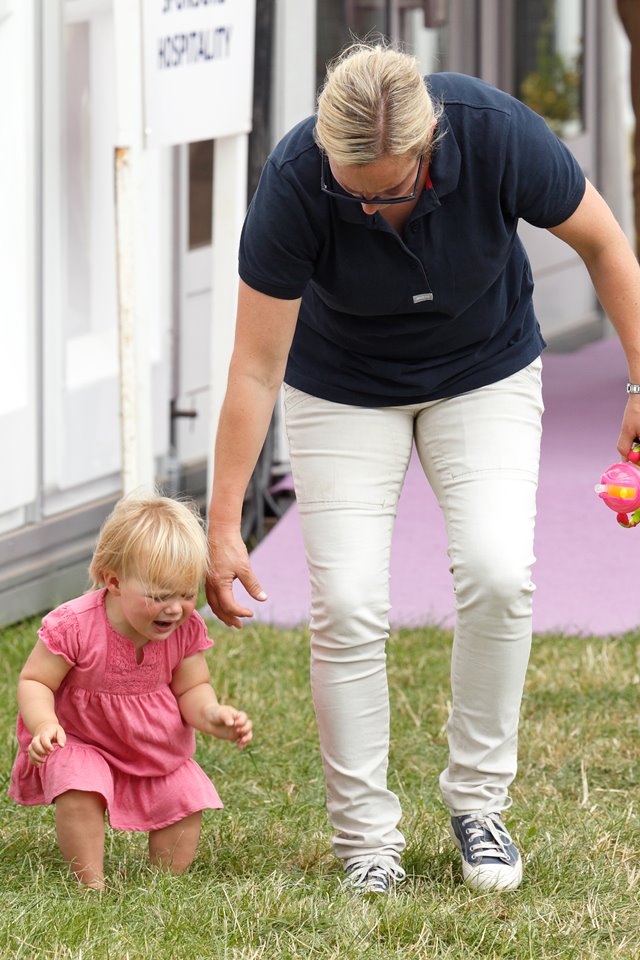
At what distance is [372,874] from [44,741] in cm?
69

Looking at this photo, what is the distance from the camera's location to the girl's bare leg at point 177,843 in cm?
307

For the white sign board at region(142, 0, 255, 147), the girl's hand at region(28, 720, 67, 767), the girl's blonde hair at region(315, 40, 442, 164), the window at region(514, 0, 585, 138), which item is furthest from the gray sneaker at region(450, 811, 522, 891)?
the window at region(514, 0, 585, 138)

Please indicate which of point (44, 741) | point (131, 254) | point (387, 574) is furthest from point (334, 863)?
point (131, 254)

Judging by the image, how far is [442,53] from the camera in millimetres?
8977

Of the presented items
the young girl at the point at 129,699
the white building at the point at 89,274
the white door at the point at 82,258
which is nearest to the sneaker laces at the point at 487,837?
the young girl at the point at 129,699

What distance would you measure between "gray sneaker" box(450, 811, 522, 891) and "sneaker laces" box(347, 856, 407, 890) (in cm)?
14

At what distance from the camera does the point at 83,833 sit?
298 cm

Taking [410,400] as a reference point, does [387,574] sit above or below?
below

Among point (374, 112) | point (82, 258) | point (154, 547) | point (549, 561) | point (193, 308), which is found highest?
point (374, 112)

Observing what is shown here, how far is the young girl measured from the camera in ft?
9.57

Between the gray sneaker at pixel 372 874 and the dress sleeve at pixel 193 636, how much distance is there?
1.65ft

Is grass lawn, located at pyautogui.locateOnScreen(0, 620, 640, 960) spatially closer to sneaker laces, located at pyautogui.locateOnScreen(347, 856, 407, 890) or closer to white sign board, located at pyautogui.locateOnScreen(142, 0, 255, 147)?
sneaker laces, located at pyautogui.locateOnScreen(347, 856, 407, 890)

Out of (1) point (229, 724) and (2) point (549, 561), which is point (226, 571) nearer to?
(1) point (229, 724)

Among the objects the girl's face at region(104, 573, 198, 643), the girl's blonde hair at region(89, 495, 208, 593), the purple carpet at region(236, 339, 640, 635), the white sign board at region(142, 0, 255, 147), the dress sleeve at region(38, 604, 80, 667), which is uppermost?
the white sign board at region(142, 0, 255, 147)
